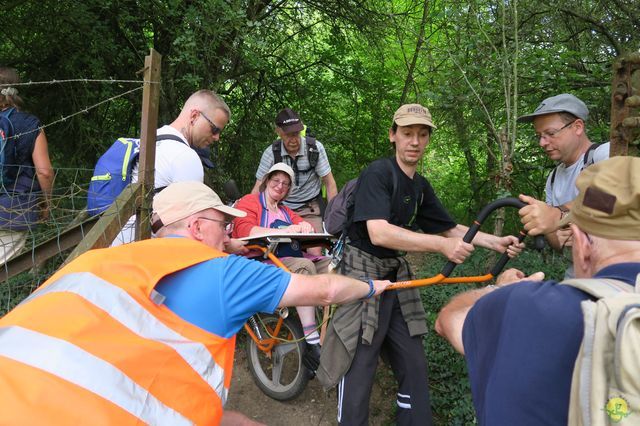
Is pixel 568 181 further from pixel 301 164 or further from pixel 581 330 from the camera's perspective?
pixel 301 164

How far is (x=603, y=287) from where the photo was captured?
3.46ft

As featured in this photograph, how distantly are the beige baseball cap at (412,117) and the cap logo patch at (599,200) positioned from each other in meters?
1.61

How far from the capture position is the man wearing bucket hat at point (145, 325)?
1.29 meters

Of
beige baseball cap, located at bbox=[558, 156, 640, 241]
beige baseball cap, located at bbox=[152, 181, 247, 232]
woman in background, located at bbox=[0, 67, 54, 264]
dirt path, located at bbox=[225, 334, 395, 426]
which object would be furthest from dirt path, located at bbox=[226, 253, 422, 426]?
beige baseball cap, located at bbox=[558, 156, 640, 241]

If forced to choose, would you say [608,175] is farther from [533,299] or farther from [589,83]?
[589,83]

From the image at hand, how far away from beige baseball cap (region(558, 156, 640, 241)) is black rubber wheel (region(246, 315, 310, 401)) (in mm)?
2987

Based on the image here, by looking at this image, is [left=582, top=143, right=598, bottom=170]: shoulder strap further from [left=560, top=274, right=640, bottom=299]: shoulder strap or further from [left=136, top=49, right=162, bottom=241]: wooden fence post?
[left=136, top=49, right=162, bottom=241]: wooden fence post

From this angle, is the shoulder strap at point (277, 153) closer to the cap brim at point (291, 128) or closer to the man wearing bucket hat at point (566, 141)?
the cap brim at point (291, 128)

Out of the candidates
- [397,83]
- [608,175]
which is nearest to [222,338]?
[608,175]

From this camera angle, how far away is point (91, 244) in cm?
225

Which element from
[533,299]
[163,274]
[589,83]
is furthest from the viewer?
[589,83]

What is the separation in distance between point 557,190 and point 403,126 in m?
1.27

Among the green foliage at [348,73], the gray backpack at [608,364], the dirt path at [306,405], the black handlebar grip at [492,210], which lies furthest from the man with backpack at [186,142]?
the gray backpack at [608,364]

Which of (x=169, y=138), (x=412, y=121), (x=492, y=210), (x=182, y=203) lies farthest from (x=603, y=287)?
(x=169, y=138)
